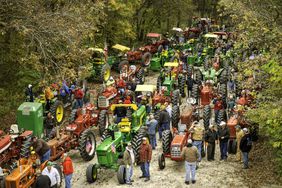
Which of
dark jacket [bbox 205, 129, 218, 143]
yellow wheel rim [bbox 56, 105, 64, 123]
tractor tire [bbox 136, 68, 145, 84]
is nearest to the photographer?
dark jacket [bbox 205, 129, 218, 143]

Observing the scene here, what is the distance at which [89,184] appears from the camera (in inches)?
566

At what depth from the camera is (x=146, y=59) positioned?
28797 millimetres

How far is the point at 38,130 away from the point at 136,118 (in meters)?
3.62

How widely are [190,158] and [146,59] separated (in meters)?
15.6

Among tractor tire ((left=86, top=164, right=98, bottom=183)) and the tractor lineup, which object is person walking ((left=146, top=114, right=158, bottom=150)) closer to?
the tractor lineup

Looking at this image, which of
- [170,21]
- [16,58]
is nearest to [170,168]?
[16,58]

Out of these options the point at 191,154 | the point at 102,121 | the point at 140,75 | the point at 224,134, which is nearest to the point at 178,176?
the point at 191,154

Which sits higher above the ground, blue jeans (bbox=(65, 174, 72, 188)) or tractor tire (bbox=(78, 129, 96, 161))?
tractor tire (bbox=(78, 129, 96, 161))

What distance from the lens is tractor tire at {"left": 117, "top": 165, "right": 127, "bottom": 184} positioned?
46.0 ft

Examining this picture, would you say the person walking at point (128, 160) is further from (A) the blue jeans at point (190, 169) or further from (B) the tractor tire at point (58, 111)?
(B) the tractor tire at point (58, 111)

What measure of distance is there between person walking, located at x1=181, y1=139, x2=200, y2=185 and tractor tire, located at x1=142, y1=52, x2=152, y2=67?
14868mm

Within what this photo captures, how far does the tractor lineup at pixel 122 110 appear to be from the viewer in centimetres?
1452

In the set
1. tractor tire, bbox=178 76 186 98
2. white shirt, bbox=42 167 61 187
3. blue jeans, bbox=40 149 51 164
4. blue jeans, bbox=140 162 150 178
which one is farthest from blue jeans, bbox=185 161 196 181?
tractor tire, bbox=178 76 186 98

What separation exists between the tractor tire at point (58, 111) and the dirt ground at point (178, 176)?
3744 mm
